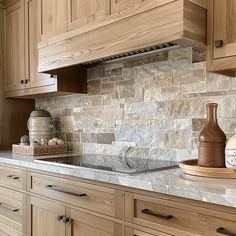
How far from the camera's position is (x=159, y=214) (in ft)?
3.95

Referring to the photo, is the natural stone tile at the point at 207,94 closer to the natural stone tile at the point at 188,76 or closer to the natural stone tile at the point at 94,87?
the natural stone tile at the point at 188,76

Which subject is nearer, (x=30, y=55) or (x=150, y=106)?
(x=150, y=106)

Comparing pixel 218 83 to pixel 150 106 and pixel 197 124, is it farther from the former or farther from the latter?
pixel 150 106

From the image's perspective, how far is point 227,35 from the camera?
1.37 metres

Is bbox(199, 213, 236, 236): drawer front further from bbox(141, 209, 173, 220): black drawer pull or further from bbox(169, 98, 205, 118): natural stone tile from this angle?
bbox(169, 98, 205, 118): natural stone tile

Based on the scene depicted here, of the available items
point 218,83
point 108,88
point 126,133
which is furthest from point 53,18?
point 218,83

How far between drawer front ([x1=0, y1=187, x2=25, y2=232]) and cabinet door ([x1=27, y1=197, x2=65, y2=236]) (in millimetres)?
128

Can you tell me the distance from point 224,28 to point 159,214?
33.9 inches

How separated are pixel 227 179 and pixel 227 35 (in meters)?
0.63

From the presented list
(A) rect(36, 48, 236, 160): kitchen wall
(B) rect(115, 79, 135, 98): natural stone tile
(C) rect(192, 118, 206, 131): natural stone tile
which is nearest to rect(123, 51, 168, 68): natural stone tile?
(A) rect(36, 48, 236, 160): kitchen wall

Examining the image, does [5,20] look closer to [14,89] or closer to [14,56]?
[14,56]

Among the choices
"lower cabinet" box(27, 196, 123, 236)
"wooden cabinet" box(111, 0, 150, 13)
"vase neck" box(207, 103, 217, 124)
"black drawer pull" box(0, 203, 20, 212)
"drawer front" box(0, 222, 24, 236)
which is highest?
"wooden cabinet" box(111, 0, 150, 13)

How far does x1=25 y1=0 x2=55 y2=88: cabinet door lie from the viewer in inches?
99.9

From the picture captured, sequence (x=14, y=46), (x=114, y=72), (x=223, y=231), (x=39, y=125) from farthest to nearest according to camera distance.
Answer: (x=14, y=46), (x=39, y=125), (x=114, y=72), (x=223, y=231)
